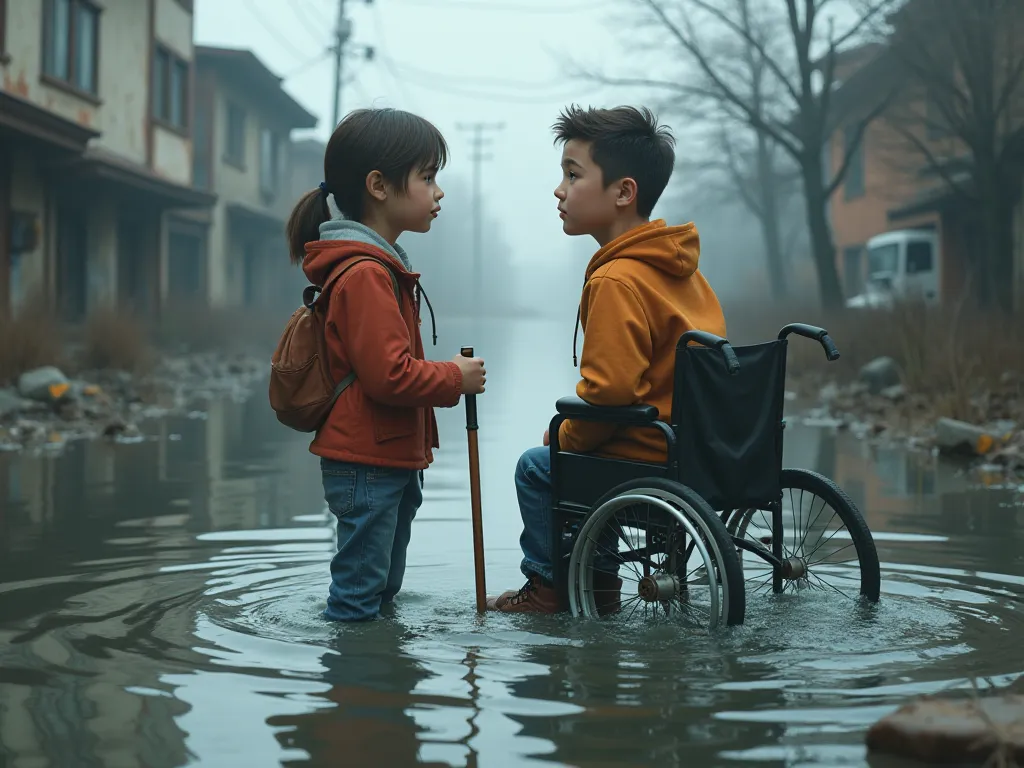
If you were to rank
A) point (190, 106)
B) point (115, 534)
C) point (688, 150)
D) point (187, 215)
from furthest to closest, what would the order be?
point (688, 150), point (187, 215), point (190, 106), point (115, 534)

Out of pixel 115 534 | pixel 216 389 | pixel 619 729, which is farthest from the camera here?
pixel 216 389

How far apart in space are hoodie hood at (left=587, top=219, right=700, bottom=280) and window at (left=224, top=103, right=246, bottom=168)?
2768cm

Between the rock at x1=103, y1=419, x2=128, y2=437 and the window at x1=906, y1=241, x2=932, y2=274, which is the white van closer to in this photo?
the window at x1=906, y1=241, x2=932, y2=274

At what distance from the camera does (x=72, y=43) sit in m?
18.5

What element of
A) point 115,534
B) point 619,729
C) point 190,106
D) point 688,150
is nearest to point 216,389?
point 190,106

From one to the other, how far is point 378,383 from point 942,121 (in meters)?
20.7

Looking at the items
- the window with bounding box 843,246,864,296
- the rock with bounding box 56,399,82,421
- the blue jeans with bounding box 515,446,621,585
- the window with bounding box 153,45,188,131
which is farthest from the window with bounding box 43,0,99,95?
the window with bounding box 843,246,864,296

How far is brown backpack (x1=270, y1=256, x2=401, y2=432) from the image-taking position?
427 cm

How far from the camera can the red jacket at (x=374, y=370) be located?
414 cm

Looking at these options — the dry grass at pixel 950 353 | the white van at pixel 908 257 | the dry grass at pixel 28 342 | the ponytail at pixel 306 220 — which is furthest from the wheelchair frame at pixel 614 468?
the white van at pixel 908 257

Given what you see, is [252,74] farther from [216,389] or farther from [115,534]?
[115,534]

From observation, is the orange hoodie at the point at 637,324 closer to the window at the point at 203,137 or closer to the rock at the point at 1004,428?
the rock at the point at 1004,428

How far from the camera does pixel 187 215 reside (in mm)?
27484

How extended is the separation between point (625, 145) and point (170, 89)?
20.8m
